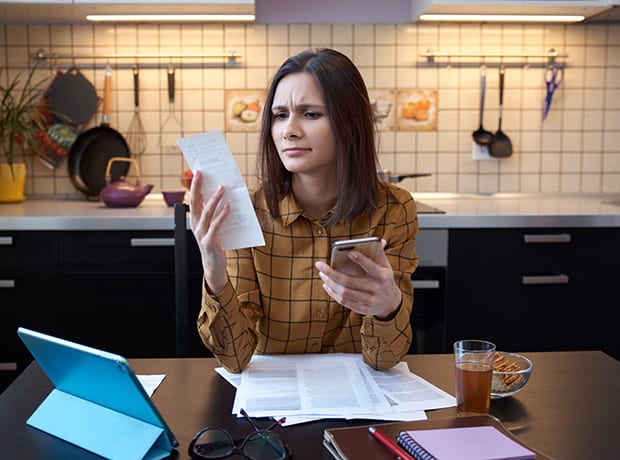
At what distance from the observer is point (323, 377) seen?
119cm

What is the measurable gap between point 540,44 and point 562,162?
49 cm

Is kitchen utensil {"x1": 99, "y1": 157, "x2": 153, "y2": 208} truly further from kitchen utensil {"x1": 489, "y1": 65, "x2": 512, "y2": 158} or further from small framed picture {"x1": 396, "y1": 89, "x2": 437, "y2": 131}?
kitchen utensil {"x1": 489, "y1": 65, "x2": 512, "y2": 158}

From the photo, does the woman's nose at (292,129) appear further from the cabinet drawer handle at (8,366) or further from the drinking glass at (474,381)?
the cabinet drawer handle at (8,366)

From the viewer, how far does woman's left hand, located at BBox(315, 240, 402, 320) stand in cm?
108

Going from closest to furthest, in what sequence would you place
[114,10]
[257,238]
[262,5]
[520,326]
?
1. [257,238]
2. [520,326]
3. [114,10]
4. [262,5]

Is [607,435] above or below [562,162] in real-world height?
below

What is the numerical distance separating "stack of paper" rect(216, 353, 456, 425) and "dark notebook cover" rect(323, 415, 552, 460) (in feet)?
0.20

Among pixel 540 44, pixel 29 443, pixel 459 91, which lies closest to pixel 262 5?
Answer: pixel 459 91

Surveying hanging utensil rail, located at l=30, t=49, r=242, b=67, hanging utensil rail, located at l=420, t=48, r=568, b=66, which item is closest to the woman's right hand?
hanging utensil rail, located at l=30, t=49, r=242, b=67

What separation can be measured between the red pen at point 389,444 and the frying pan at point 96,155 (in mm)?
2306

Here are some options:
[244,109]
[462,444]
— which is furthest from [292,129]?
[244,109]

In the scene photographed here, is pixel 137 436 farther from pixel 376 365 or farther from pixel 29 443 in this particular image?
pixel 376 365

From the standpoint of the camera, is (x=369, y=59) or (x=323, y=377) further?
(x=369, y=59)

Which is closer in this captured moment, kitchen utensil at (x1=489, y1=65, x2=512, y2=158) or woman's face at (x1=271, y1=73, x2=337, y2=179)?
woman's face at (x1=271, y1=73, x2=337, y2=179)
